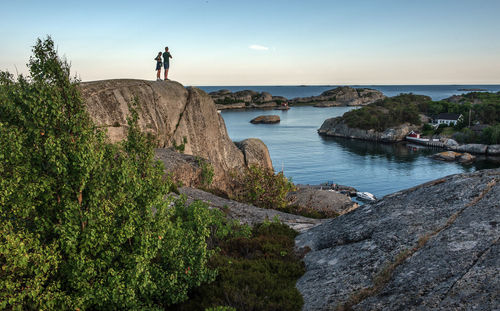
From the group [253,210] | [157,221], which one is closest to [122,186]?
[157,221]

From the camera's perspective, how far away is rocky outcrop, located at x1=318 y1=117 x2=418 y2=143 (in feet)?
431

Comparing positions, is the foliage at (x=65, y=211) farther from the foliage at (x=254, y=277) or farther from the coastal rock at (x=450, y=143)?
the coastal rock at (x=450, y=143)

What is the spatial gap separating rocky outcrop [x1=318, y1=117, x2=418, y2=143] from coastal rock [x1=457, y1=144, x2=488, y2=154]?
2569 cm

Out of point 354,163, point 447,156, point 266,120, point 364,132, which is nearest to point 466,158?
point 447,156

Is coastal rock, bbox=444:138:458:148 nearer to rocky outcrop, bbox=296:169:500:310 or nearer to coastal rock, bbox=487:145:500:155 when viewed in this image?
coastal rock, bbox=487:145:500:155

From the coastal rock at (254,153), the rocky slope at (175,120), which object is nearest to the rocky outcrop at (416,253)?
→ the rocky slope at (175,120)

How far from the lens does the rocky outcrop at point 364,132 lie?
Answer: 131250 millimetres

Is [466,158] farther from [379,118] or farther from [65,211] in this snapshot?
[65,211]

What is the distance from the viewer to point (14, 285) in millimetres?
7387

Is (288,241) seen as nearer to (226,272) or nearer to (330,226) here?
(330,226)

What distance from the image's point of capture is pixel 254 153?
156 feet

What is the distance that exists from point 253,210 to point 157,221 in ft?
43.7

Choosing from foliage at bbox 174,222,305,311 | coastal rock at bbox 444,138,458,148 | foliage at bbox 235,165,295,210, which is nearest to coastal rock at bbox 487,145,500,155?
coastal rock at bbox 444,138,458,148

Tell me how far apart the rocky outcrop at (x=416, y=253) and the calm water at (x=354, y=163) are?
193 feet
